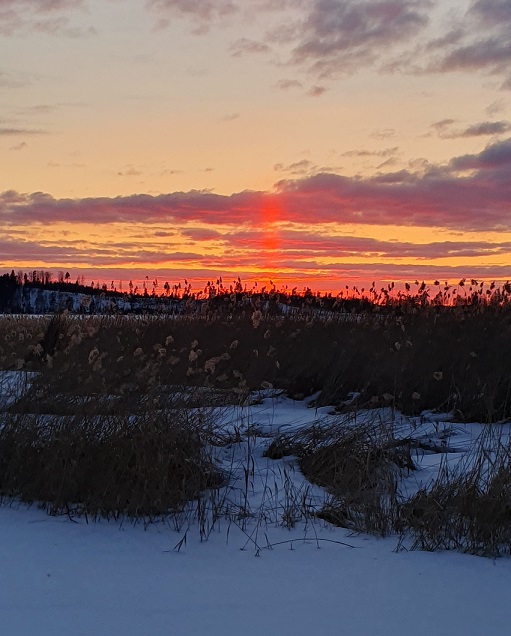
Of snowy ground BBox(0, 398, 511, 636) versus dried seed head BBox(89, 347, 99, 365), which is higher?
dried seed head BBox(89, 347, 99, 365)

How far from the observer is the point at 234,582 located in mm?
2695

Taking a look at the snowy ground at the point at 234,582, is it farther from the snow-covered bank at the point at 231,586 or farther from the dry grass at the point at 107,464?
the dry grass at the point at 107,464

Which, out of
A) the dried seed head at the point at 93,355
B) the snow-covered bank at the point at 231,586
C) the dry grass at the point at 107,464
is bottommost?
the snow-covered bank at the point at 231,586

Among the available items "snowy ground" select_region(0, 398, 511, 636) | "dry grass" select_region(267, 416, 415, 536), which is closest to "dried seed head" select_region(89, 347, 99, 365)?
"dry grass" select_region(267, 416, 415, 536)

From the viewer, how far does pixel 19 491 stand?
377 cm

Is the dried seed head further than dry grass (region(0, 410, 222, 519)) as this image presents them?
Yes

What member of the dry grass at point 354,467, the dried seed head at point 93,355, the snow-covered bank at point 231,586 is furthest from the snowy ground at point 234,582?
the dried seed head at point 93,355

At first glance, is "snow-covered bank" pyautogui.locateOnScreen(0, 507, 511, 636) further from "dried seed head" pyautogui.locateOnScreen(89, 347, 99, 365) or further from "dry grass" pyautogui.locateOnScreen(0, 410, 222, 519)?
"dried seed head" pyautogui.locateOnScreen(89, 347, 99, 365)

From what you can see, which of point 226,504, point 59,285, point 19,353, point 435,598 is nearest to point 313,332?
point 19,353

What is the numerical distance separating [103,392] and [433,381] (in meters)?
3.19

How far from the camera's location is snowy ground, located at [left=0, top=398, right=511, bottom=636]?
7.71ft

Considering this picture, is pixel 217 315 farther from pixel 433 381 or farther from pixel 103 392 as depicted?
pixel 103 392

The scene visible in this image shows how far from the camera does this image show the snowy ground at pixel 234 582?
2350 mm

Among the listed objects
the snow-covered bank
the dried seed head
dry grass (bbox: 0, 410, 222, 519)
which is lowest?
the snow-covered bank
